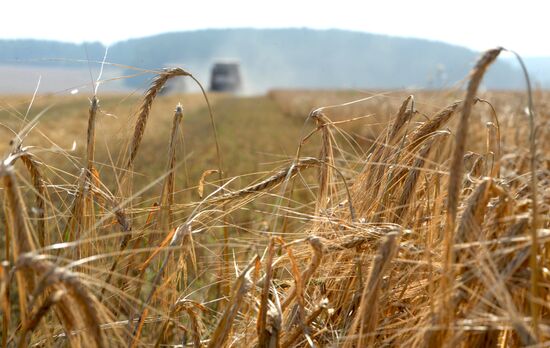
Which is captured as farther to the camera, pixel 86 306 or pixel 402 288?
pixel 402 288

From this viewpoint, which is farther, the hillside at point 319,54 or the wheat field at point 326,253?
the hillside at point 319,54

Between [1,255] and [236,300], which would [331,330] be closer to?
[236,300]

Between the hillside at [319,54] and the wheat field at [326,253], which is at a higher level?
the hillside at [319,54]

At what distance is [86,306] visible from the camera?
0.71 metres

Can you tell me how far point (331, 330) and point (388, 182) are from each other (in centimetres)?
35

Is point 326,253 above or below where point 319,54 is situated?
below

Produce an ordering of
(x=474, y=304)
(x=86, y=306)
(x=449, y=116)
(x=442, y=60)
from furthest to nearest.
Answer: (x=442, y=60), (x=449, y=116), (x=474, y=304), (x=86, y=306)

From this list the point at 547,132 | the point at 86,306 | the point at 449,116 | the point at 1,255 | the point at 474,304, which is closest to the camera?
the point at 86,306

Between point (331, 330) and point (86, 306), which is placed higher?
point (86, 306)

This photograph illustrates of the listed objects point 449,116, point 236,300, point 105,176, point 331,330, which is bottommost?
point 105,176

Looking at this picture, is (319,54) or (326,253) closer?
(326,253)

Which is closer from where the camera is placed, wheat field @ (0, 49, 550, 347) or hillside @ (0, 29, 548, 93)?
wheat field @ (0, 49, 550, 347)

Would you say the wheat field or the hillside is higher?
the hillside

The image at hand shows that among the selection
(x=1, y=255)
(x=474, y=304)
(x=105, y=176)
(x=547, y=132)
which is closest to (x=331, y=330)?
(x=474, y=304)
